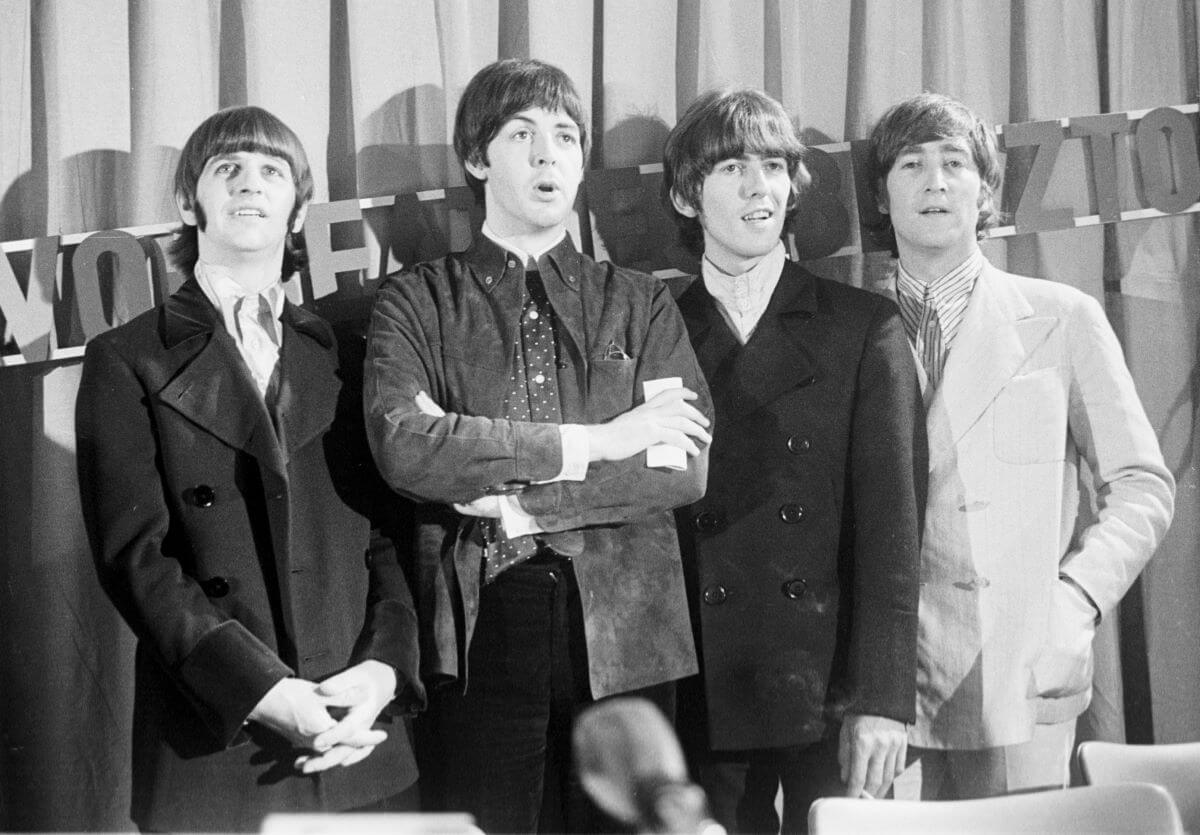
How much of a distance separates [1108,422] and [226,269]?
5.75 feet

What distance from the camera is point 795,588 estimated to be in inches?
97.7

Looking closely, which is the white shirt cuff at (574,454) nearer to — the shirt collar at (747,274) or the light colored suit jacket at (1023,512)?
the shirt collar at (747,274)

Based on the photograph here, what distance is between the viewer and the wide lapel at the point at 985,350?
2.59 m

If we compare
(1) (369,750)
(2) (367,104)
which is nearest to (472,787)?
(1) (369,750)

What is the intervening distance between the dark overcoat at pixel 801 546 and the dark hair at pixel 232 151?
83 cm

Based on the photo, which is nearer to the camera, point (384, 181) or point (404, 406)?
point (404, 406)

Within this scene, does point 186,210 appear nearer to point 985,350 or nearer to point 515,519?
point 515,519

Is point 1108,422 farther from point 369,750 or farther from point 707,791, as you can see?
point 369,750

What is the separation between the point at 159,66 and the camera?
2586mm

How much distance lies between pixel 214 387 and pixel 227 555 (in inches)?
11.9

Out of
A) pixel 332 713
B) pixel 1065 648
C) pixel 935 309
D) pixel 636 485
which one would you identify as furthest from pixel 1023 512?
pixel 332 713

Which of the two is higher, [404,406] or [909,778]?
[404,406]

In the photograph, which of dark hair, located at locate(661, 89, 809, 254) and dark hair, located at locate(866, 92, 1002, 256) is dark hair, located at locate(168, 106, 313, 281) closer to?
dark hair, located at locate(661, 89, 809, 254)

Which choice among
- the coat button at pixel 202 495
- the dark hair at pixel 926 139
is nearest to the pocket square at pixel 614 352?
the dark hair at pixel 926 139
